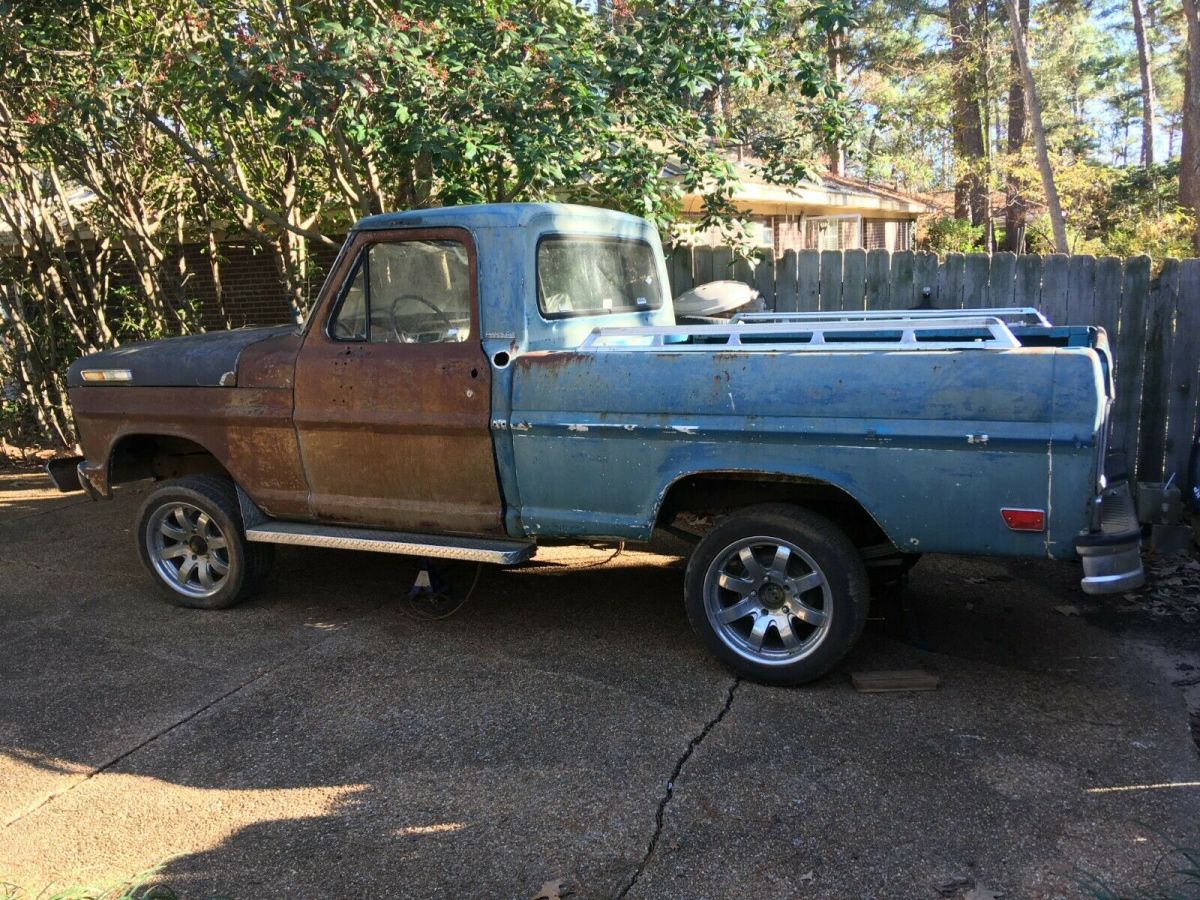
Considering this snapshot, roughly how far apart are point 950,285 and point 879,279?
1.62 ft

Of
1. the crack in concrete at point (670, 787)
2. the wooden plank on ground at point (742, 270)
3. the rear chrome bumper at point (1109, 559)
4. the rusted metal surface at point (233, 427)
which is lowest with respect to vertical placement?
the crack in concrete at point (670, 787)

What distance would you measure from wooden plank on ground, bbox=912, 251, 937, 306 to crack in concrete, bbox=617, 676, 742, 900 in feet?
12.2

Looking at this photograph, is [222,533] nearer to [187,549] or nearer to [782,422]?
[187,549]

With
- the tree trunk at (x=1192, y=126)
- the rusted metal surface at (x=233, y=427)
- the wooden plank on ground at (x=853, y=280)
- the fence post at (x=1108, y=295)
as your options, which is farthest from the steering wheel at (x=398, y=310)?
the tree trunk at (x=1192, y=126)

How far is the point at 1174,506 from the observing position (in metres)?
4.14

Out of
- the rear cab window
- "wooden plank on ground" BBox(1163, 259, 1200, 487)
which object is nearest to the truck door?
the rear cab window

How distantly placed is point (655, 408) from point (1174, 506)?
2256mm

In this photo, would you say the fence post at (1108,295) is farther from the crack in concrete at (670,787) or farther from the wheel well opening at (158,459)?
the wheel well opening at (158,459)

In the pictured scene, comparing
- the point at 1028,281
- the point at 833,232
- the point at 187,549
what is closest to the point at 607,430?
the point at 187,549

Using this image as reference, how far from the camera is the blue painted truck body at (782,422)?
3604 millimetres

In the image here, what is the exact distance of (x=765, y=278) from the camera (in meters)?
7.48

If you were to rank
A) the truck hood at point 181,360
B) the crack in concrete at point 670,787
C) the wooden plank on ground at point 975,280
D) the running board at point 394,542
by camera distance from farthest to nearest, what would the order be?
the wooden plank on ground at point 975,280 < the truck hood at point 181,360 < the running board at point 394,542 < the crack in concrete at point 670,787

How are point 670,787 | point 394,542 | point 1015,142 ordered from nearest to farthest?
1. point 670,787
2. point 394,542
3. point 1015,142

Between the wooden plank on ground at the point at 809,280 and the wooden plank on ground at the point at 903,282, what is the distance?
551 millimetres
